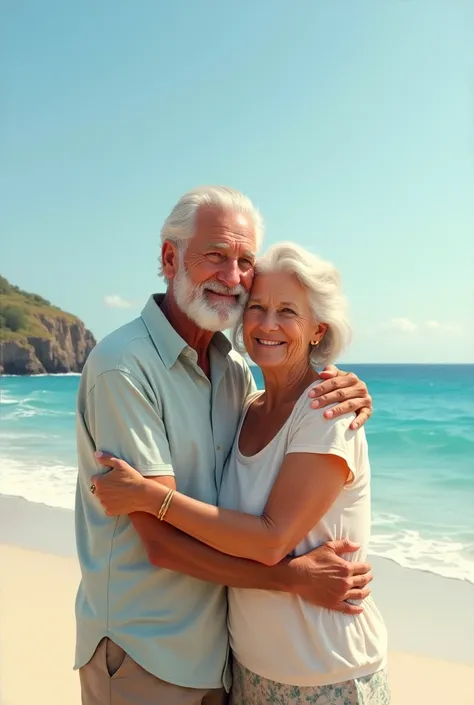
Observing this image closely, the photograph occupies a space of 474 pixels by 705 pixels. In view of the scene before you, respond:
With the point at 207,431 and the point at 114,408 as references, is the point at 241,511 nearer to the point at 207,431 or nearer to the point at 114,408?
the point at 207,431

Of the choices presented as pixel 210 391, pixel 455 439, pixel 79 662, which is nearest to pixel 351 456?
pixel 210 391

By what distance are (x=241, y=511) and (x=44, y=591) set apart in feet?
16.4

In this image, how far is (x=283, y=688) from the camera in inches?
99.9

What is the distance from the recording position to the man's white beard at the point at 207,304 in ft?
9.39

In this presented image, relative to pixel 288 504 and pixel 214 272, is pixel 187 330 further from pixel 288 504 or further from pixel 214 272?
pixel 288 504

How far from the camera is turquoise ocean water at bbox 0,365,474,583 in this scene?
946cm

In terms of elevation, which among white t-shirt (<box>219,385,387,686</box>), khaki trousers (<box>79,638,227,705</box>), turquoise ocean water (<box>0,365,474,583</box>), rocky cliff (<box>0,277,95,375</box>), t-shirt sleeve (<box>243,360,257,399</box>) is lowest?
rocky cliff (<box>0,277,95,375</box>)

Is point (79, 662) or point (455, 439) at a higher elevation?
point (79, 662)

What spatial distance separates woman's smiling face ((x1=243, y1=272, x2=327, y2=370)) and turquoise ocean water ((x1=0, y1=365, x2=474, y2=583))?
5.71 m

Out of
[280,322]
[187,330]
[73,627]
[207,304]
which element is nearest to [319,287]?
[280,322]

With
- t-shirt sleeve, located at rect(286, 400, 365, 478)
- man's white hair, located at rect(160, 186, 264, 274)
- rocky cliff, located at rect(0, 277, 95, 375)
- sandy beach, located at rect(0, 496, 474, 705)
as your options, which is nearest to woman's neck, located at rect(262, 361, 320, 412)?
t-shirt sleeve, located at rect(286, 400, 365, 478)

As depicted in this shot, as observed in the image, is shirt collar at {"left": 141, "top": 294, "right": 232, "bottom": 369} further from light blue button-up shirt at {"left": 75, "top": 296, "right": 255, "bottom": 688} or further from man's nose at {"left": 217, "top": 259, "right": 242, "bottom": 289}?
man's nose at {"left": 217, "top": 259, "right": 242, "bottom": 289}

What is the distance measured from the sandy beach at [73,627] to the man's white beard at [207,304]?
134 inches

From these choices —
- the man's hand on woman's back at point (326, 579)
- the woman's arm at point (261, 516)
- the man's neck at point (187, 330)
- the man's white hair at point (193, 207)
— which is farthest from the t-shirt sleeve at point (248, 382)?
the man's hand on woman's back at point (326, 579)
